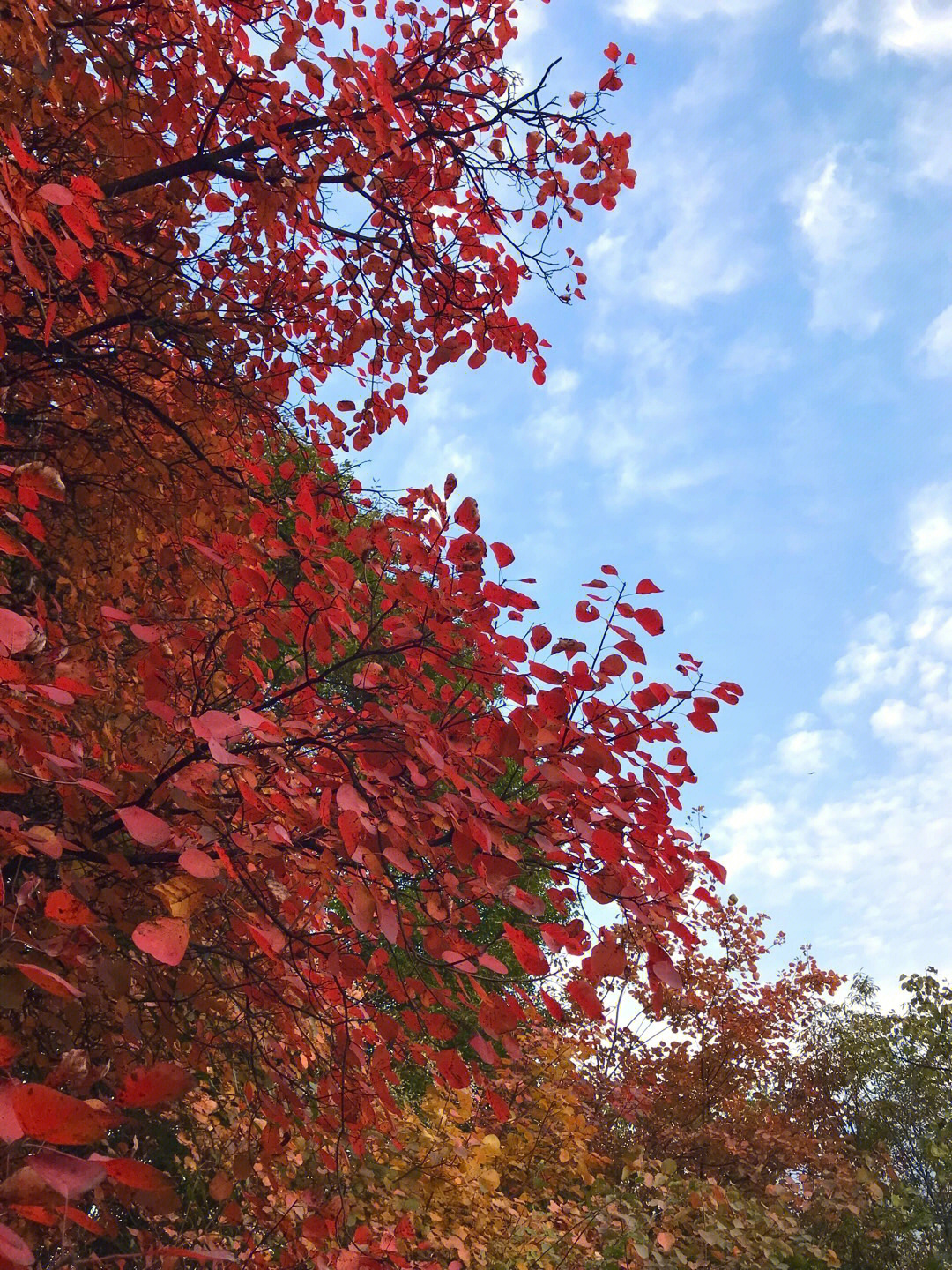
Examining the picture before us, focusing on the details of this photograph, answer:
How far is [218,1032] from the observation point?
3184 mm

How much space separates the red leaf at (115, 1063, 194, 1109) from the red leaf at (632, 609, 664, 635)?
1.68 meters

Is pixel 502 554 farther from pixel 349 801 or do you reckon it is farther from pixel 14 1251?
pixel 14 1251

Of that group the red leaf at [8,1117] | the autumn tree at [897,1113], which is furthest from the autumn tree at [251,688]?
the autumn tree at [897,1113]

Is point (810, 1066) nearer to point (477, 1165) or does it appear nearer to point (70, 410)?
point (477, 1165)

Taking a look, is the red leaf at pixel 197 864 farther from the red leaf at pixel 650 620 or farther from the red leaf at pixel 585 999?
the red leaf at pixel 650 620

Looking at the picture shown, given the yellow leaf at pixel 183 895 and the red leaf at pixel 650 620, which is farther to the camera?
the red leaf at pixel 650 620

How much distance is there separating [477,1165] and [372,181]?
475cm

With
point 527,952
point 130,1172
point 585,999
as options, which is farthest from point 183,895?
point 130,1172

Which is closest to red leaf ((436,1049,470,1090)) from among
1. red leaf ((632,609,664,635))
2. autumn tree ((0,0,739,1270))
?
autumn tree ((0,0,739,1270))

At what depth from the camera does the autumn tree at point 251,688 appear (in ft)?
6.55

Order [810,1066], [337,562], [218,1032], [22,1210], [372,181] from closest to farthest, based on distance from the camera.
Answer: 1. [22,1210]
2. [337,562]
3. [218,1032]
4. [372,181]
5. [810,1066]

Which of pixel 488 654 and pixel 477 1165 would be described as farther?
pixel 477 1165

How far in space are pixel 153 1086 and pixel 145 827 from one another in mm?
546

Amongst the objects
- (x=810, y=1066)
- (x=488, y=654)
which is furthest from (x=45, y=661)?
(x=810, y=1066)
